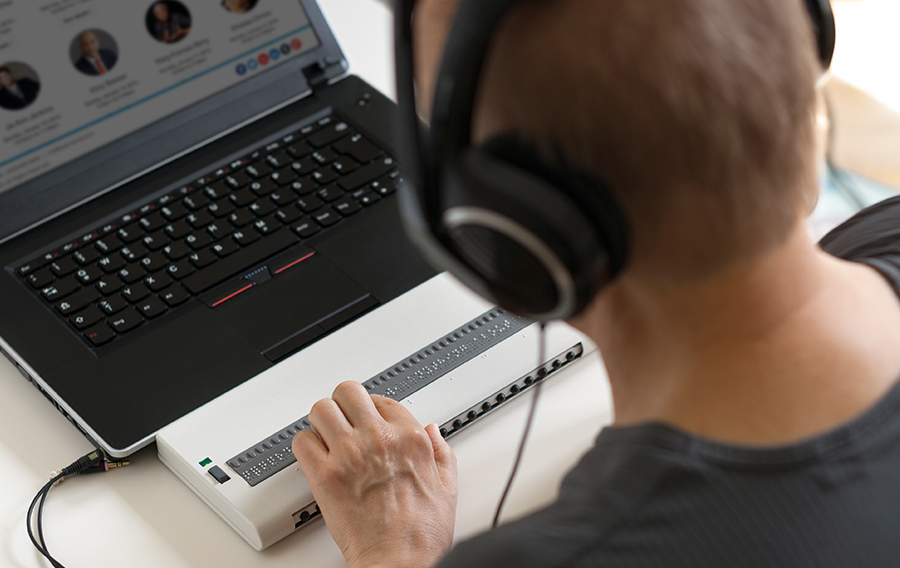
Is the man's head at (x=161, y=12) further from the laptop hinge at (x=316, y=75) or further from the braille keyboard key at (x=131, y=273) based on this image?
the braille keyboard key at (x=131, y=273)

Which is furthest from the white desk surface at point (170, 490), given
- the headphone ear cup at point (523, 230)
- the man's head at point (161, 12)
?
the man's head at point (161, 12)

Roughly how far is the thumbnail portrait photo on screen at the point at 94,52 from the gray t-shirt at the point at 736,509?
2.55ft

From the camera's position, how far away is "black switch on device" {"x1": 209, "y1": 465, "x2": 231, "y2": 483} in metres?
0.76

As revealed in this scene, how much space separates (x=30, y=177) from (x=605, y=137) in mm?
787

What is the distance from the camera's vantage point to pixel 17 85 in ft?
3.18

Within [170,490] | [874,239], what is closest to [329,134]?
[170,490]

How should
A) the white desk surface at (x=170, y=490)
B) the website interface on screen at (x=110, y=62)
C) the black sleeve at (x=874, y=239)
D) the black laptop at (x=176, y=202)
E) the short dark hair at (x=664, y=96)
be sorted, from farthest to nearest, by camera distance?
the website interface on screen at (x=110, y=62), the black laptop at (x=176, y=202), the white desk surface at (x=170, y=490), the black sleeve at (x=874, y=239), the short dark hair at (x=664, y=96)

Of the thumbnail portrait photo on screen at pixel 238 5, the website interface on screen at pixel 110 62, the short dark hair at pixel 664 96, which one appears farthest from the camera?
the thumbnail portrait photo on screen at pixel 238 5

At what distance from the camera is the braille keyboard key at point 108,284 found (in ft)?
3.02

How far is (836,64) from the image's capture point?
6.93 ft

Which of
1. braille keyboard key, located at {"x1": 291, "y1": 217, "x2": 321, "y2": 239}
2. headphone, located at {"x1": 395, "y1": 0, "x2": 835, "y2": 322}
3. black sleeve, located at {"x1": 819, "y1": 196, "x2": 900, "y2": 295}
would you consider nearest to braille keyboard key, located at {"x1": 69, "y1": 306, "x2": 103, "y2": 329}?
braille keyboard key, located at {"x1": 291, "y1": 217, "x2": 321, "y2": 239}

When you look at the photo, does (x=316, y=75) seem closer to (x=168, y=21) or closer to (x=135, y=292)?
(x=168, y=21)

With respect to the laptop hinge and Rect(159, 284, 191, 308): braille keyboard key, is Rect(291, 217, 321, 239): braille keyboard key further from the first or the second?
the laptop hinge

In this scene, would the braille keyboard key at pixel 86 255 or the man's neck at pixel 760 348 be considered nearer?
the man's neck at pixel 760 348
